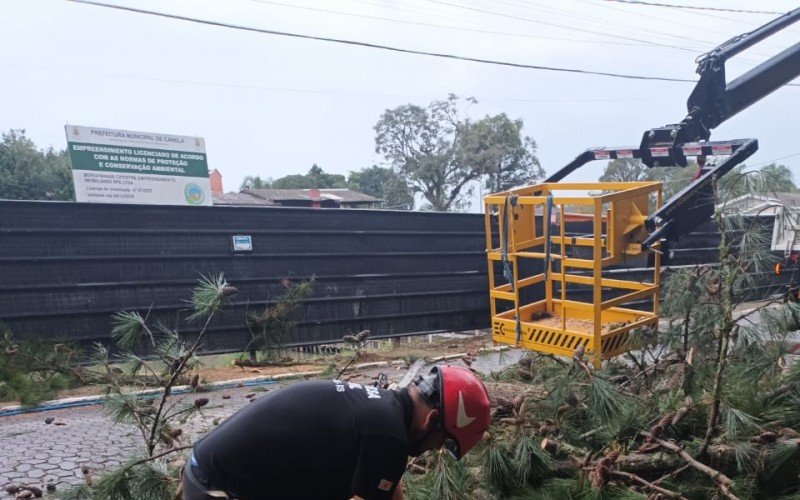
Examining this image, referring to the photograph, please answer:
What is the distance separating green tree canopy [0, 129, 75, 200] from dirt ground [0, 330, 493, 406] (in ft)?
76.0

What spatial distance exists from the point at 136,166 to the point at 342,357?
→ 12019mm

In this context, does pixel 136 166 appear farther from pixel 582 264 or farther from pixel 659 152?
pixel 582 264

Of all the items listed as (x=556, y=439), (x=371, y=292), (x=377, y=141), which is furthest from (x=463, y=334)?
(x=377, y=141)

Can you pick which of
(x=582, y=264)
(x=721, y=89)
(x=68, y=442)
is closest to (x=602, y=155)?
(x=721, y=89)

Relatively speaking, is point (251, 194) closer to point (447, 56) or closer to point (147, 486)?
point (447, 56)

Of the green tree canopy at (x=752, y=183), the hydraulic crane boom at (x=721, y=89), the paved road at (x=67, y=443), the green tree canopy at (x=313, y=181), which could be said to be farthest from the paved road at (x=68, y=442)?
the green tree canopy at (x=313, y=181)

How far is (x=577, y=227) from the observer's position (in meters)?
10.4

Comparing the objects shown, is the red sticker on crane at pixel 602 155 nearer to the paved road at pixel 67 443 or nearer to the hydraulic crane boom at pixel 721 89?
the hydraulic crane boom at pixel 721 89

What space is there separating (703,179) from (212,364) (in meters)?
6.15

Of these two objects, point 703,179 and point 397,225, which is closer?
point 703,179

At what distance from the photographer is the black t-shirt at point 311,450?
1.92 m

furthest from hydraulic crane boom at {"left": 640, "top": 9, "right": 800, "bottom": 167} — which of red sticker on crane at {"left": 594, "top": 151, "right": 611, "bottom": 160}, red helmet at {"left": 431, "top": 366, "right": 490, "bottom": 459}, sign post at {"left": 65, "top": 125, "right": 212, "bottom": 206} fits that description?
sign post at {"left": 65, "top": 125, "right": 212, "bottom": 206}

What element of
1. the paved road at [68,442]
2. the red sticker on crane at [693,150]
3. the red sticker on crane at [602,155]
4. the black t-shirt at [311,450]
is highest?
the red sticker on crane at [602,155]

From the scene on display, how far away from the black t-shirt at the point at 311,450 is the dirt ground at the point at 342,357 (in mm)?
3749
